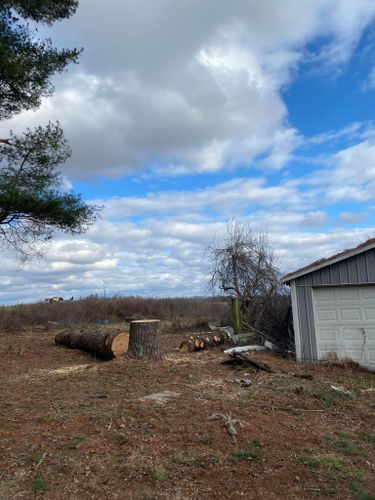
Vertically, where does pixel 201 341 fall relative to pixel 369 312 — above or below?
below

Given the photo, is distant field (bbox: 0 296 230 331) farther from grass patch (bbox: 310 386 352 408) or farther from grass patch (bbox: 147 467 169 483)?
grass patch (bbox: 147 467 169 483)

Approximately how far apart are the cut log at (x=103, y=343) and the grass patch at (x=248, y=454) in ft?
21.9

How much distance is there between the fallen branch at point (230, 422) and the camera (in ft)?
19.1

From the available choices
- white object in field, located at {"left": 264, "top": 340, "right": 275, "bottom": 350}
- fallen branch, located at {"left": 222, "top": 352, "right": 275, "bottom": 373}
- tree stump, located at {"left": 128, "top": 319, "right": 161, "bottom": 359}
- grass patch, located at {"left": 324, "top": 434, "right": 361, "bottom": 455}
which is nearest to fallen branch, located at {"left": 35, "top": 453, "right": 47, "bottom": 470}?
grass patch, located at {"left": 324, "top": 434, "right": 361, "bottom": 455}

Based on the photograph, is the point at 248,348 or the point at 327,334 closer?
the point at 327,334

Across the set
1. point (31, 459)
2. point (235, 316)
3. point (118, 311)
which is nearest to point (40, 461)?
point (31, 459)

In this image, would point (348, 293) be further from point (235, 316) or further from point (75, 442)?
point (75, 442)

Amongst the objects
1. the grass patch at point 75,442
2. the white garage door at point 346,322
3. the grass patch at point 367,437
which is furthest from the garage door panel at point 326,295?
the grass patch at point 75,442

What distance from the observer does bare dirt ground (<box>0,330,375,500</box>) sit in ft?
14.8

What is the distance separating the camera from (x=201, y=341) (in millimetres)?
14711

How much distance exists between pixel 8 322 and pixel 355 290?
19.0 meters

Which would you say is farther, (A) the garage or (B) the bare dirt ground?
(A) the garage

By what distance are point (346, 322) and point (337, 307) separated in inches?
18.3

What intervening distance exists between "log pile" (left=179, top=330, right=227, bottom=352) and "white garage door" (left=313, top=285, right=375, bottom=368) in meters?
3.75
